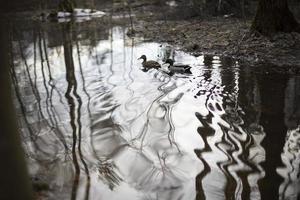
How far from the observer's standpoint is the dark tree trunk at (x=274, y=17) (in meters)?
13.3

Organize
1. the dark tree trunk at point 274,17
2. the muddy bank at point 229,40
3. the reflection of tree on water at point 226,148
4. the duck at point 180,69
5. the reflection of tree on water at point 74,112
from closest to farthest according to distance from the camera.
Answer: the reflection of tree on water at point 226,148 → the reflection of tree on water at point 74,112 → the duck at point 180,69 → the muddy bank at point 229,40 → the dark tree trunk at point 274,17

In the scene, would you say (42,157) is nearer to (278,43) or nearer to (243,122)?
(243,122)

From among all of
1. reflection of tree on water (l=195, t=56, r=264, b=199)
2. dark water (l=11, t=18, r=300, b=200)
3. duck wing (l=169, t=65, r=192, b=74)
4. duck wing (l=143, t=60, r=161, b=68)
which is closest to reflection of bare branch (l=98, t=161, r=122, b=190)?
dark water (l=11, t=18, r=300, b=200)

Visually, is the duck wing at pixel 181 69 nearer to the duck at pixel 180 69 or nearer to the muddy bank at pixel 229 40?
the duck at pixel 180 69

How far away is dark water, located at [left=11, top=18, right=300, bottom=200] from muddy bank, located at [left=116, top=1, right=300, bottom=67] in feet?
2.56

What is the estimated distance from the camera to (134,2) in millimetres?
39156

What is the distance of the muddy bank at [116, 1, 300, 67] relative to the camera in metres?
11.7

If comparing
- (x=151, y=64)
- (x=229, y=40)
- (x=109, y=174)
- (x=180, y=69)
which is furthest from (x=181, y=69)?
(x=109, y=174)

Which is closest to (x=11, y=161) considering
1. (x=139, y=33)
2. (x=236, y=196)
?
(x=236, y=196)

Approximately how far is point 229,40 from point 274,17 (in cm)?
177

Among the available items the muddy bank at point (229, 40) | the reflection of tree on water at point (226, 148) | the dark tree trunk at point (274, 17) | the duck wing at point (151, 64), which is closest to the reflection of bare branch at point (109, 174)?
the reflection of tree on water at point (226, 148)

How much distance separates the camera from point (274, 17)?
43.6ft

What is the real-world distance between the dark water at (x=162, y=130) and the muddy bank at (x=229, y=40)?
0.78m

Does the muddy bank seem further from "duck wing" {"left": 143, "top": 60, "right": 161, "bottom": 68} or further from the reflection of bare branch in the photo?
the reflection of bare branch
